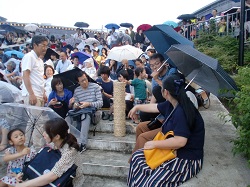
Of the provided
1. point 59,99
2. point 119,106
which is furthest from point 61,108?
point 119,106

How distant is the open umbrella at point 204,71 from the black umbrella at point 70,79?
199cm

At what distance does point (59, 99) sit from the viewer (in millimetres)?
5035

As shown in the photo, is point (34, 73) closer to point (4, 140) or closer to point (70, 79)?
point (70, 79)

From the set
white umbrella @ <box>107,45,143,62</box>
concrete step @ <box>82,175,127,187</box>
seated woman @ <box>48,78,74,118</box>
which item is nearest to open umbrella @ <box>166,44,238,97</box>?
concrete step @ <box>82,175,127,187</box>

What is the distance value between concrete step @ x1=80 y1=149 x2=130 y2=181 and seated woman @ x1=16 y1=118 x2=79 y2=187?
1.09m

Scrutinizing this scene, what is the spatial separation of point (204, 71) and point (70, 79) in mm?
2792

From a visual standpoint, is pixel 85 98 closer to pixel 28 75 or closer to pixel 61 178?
pixel 28 75

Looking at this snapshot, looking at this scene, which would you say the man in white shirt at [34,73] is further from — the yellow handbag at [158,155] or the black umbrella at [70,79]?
the yellow handbag at [158,155]

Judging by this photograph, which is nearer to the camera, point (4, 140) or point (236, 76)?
point (4, 140)

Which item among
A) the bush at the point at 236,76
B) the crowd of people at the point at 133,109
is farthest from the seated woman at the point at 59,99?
the bush at the point at 236,76

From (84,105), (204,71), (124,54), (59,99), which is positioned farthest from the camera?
(124,54)

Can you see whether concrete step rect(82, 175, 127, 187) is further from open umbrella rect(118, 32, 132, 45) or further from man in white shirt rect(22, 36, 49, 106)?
open umbrella rect(118, 32, 132, 45)

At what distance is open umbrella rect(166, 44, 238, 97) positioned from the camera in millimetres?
3141

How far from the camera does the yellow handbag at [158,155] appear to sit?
2.83m
